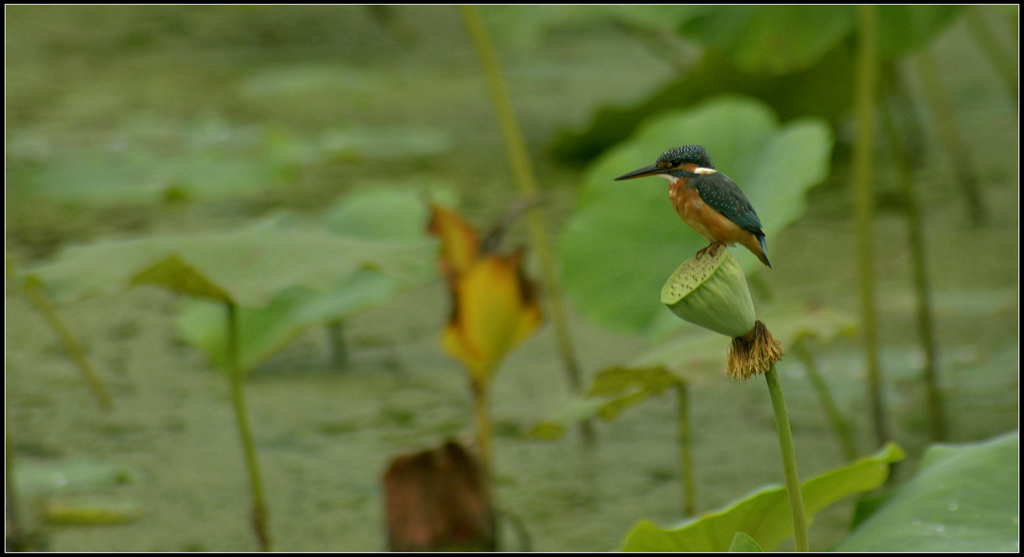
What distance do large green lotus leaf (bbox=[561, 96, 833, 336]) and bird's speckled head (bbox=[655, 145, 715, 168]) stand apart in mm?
636

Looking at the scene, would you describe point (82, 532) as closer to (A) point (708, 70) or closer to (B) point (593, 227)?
(B) point (593, 227)

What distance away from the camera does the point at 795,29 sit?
150 centimetres

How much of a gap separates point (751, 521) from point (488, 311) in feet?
1.48

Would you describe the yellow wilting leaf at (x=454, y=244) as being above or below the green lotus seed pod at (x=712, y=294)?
above

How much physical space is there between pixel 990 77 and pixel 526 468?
267 centimetres

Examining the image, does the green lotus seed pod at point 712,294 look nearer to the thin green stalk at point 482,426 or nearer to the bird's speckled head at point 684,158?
the bird's speckled head at point 684,158

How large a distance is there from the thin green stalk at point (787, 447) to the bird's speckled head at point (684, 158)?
0.25 feet

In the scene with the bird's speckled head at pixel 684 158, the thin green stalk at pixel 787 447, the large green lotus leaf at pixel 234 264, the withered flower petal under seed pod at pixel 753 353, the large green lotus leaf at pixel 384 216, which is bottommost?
the thin green stalk at pixel 787 447

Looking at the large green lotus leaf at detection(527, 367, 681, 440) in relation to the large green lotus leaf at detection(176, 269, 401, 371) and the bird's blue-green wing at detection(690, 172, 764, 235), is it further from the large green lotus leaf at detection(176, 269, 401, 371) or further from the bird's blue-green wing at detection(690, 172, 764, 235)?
the large green lotus leaf at detection(176, 269, 401, 371)

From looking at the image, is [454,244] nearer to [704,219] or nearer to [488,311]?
[488,311]

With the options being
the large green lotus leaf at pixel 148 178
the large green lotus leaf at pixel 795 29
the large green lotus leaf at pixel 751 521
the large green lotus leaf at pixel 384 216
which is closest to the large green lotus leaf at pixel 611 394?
the large green lotus leaf at pixel 751 521

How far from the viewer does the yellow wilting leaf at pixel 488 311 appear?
987 mm

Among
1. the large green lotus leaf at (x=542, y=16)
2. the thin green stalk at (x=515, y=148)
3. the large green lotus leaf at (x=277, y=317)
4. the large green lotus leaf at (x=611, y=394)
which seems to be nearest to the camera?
the large green lotus leaf at (x=611, y=394)

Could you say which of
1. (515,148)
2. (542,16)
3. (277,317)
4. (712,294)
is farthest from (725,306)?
(542,16)
